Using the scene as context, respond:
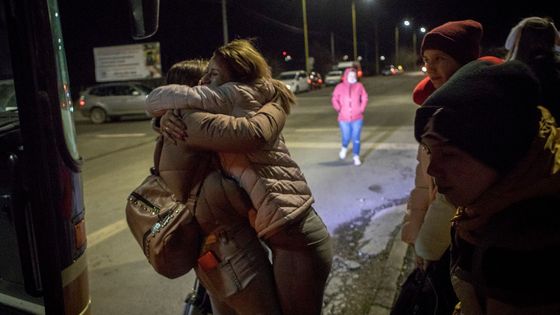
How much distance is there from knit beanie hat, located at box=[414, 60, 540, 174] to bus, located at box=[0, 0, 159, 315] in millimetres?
1493

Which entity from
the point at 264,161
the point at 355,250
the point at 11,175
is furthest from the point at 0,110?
the point at 355,250

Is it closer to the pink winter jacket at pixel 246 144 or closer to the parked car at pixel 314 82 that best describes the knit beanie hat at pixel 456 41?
the pink winter jacket at pixel 246 144

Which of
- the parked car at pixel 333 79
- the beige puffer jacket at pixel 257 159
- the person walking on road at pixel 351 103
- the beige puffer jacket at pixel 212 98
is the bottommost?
the parked car at pixel 333 79

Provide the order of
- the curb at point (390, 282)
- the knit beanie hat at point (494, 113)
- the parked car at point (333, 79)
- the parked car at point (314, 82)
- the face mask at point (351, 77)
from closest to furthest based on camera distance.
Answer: the knit beanie hat at point (494, 113) → the curb at point (390, 282) → the face mask at point (351, 77) → the parked car at point (314, 82) → the parked car at point (333, 79)

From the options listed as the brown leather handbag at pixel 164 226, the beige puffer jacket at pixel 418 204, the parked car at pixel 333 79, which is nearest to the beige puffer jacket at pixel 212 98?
the brown leather handbag at pixel 164 226

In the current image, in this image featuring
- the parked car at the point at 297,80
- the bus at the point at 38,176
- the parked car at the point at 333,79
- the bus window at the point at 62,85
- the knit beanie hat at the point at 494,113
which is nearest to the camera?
the knit beanie hat at the point at 494,113

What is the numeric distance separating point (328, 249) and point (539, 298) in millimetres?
1145

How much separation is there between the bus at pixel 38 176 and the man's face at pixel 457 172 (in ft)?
4.73

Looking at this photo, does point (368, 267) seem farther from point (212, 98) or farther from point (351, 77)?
point (351, 77)

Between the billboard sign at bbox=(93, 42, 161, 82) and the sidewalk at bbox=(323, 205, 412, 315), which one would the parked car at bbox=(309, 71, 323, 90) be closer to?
the billboard sign at bbox=(93, 42, 161, 82)

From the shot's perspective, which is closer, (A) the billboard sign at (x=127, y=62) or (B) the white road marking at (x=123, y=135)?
(B) the white road marking at (x=123, y=135)

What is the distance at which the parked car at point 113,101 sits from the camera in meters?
19.5

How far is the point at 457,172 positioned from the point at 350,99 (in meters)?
7.21

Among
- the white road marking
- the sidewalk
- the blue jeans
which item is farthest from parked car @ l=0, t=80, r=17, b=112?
the white road marking
